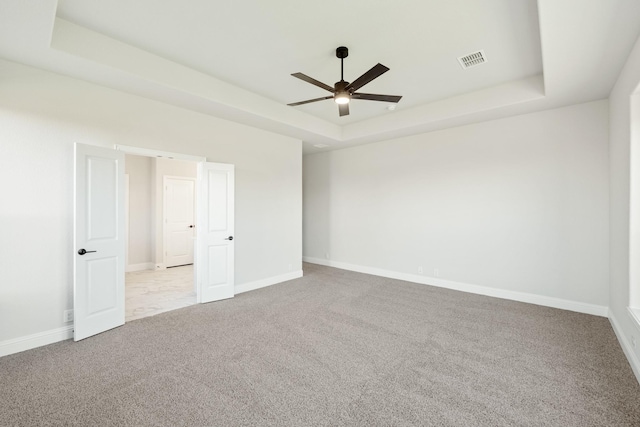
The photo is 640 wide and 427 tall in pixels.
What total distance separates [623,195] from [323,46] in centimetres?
357

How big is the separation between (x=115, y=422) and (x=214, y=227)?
2835 mm

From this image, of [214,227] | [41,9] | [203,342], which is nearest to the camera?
[41,9]

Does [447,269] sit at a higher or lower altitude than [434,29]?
lower

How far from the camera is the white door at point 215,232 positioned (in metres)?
4.32

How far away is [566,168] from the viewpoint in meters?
4.06

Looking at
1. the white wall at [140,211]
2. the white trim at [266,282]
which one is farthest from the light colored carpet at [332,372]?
the white wall at [140,211]

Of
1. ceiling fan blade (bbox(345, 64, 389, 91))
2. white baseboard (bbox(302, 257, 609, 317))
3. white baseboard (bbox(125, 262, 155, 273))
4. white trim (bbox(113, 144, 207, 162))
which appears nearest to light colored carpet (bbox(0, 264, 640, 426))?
white baseboard (bbox(302, 257, 609, 317))

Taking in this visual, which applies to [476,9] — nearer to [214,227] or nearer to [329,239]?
[214,227]

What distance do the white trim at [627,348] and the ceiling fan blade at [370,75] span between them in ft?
10.9

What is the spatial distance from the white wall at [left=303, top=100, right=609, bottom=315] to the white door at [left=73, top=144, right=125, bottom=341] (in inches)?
179

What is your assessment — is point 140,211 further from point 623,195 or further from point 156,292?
point 623,195

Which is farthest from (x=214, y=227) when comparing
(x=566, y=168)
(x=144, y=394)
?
(x=566, y=168)

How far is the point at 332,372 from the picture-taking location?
2477 millimetres

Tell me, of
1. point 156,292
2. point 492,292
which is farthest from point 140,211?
point 492,292
